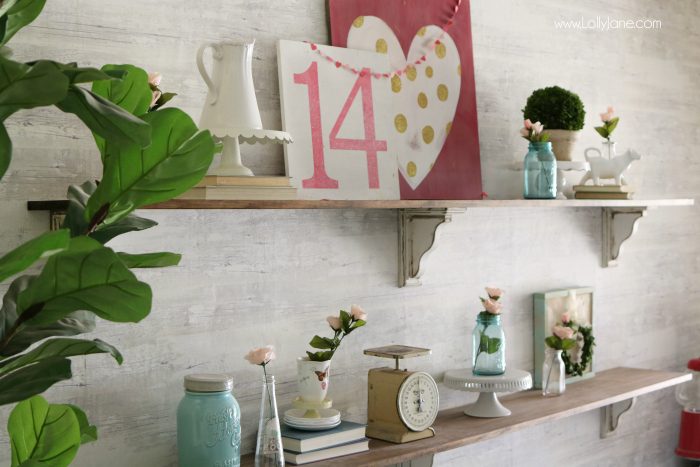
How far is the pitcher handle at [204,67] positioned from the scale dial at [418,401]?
757 millimetres

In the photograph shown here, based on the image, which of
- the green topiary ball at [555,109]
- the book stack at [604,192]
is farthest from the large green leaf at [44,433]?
the book stack at [604,192]

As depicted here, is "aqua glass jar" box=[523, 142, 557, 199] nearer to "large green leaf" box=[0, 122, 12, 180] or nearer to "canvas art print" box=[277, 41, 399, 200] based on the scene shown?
"canvas art print" box=[277, 41, 399, 200]

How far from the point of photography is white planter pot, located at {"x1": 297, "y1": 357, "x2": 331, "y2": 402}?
1.83 meters

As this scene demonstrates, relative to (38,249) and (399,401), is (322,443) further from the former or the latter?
(38,249)

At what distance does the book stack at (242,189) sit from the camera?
1567 millimetres

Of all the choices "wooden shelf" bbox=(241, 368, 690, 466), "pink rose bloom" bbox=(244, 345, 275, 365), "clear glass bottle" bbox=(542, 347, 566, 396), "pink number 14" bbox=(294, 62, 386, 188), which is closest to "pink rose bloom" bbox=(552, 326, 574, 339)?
"clear glass bottle" bbox=(542, 347, 566, 396)

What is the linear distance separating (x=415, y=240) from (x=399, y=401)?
414 millimetres

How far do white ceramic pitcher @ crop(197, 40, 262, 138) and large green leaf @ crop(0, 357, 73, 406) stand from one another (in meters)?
0.77

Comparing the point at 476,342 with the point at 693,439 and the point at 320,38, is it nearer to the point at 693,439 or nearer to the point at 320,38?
the point at 320,38

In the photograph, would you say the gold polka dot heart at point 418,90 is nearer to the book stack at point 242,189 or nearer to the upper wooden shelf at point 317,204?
the upper wooden shelf at point 317,204

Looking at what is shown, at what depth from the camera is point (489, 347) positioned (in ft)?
7.25

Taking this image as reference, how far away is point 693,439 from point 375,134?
179cm

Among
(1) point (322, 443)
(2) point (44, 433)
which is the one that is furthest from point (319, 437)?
(2) point (44, 433)

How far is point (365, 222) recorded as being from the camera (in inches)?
81.7
